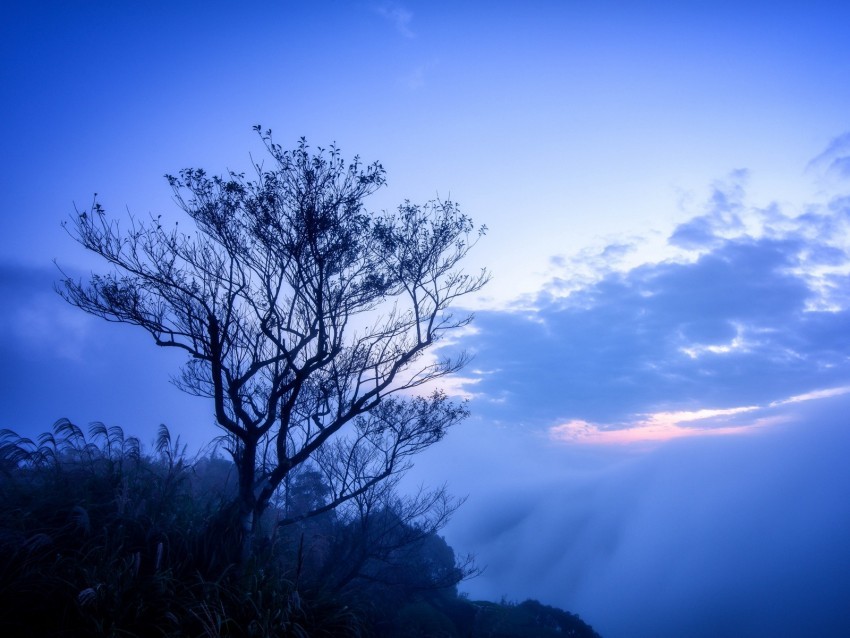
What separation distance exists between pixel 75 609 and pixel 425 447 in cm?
846

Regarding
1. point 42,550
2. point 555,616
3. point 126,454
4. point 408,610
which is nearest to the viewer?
point 42,550

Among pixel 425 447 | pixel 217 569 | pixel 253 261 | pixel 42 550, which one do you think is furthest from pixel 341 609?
pixel 425 447

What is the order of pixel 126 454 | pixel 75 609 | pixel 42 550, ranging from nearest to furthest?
pixel 75 609 < pixel 42 550 < pixel 126 454

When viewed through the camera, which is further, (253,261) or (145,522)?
(253,261)

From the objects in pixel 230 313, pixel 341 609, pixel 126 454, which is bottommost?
pixel 341 609

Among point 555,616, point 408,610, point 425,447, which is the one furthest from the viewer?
point 555,616

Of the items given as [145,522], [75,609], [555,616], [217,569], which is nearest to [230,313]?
[145,522]

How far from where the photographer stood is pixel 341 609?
5.82 metres

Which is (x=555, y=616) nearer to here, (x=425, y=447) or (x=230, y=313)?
(x=425, y=447)

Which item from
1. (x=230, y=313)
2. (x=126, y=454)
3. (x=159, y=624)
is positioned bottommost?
(x=159, y=624)

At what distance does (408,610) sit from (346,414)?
8133 millimetres

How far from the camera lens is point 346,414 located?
9180 mm

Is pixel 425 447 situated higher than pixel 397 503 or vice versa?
pixel 425 447

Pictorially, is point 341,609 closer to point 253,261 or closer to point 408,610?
point 253,261
